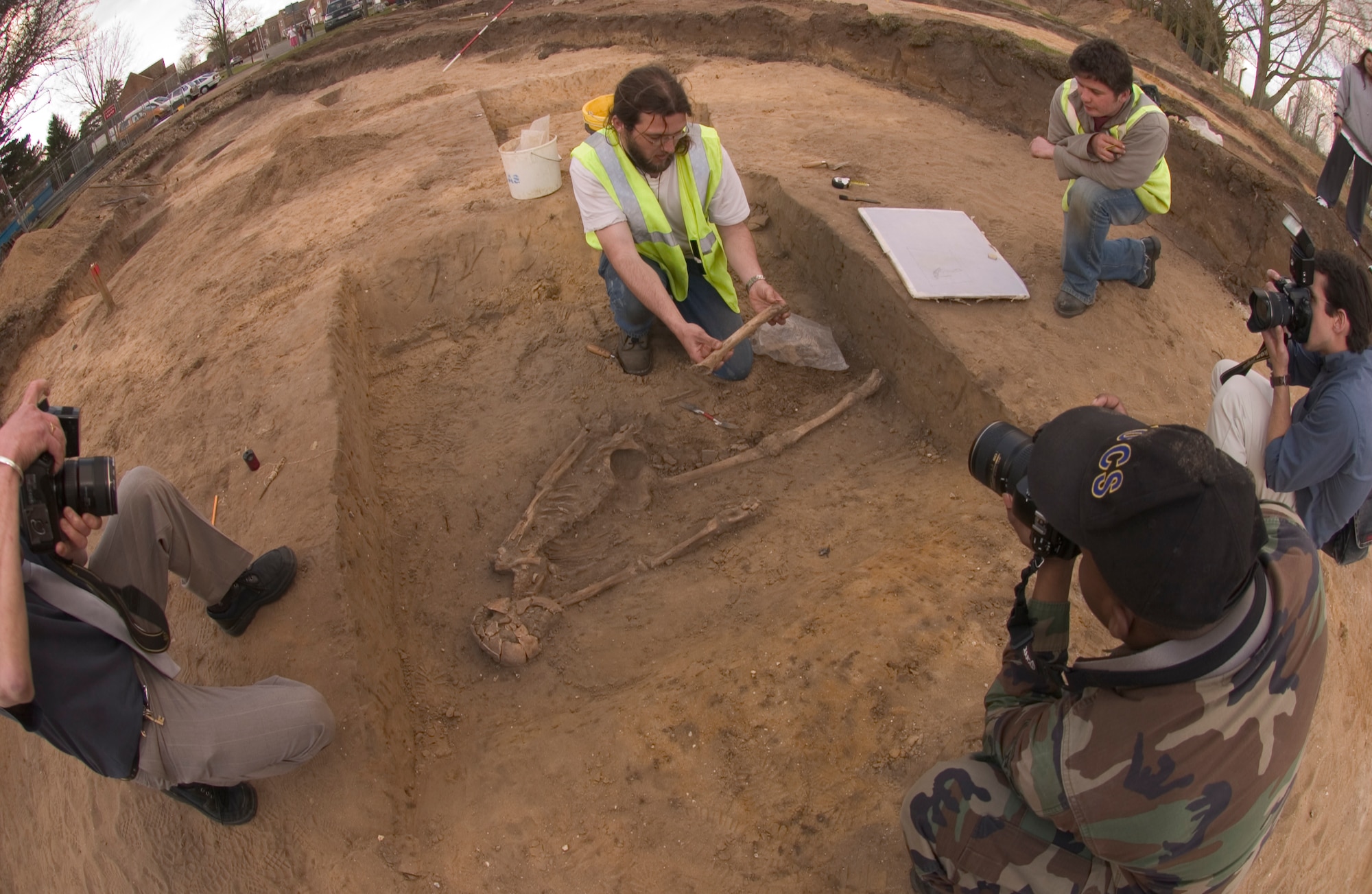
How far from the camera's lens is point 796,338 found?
Answer: 15.1 feet

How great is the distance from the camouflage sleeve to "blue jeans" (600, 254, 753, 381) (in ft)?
8.54

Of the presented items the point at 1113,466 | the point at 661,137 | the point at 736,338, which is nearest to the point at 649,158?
the point at 661,137

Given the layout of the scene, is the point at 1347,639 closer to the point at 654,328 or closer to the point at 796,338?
the point at 796,338

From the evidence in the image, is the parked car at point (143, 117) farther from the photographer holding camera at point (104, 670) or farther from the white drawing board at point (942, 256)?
the photographer holding camera at point (104, 670)

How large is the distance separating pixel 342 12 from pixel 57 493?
62.2ft

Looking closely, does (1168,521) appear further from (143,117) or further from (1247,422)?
(143,117)

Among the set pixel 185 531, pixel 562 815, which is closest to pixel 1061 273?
pixel 562 815

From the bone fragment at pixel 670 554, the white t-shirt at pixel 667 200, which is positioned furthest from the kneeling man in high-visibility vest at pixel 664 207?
the bone fragment at pixel 670 554

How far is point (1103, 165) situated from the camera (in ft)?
13.4

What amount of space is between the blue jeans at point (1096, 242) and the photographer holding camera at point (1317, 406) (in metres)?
1.30

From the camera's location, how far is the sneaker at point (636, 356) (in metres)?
4.55

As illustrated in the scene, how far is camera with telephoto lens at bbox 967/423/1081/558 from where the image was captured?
1.90 metres

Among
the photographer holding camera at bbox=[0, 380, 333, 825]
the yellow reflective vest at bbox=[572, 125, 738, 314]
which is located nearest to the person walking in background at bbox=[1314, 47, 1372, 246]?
the yellow reflective vest at bbox=[572, 125, 738, 314]

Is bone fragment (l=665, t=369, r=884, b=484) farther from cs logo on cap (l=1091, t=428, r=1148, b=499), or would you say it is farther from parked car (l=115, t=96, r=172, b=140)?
parked car (l=115, t=96, r=172, b=140)
